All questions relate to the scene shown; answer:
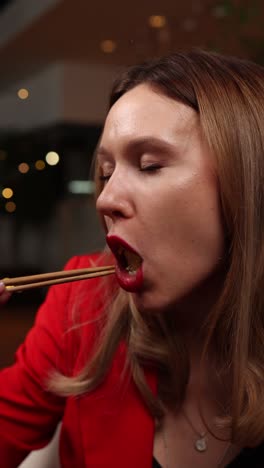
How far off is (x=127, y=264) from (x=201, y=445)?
0.36m

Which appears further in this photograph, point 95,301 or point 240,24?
point 240,24

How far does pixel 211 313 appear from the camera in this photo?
3.12 feet

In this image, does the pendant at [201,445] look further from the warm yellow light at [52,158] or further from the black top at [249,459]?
the warm yellow light at [52,158]

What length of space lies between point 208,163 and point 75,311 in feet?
1.50

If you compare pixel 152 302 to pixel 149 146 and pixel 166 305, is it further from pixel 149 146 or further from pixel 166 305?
pixel 149 146

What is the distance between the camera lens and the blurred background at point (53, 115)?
135 centimetres

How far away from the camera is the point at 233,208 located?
2.81 feet

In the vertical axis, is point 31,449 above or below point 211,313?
below

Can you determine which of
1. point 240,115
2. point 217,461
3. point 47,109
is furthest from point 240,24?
point 217,461

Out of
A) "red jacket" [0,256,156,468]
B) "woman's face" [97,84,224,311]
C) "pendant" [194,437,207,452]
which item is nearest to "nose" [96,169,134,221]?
"woman's face" [97,84,224,311]

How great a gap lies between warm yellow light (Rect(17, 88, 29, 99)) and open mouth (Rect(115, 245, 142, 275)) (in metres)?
0.63

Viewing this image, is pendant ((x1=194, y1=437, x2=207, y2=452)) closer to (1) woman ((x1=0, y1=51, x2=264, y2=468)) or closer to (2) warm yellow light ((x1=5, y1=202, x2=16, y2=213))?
(1) woman ((x1=0, y1=51, x2=264, y2=468))

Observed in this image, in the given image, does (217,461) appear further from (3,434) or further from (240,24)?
(240,24)

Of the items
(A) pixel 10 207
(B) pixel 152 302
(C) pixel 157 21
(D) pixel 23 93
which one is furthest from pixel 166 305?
(C) pixel 157 21
